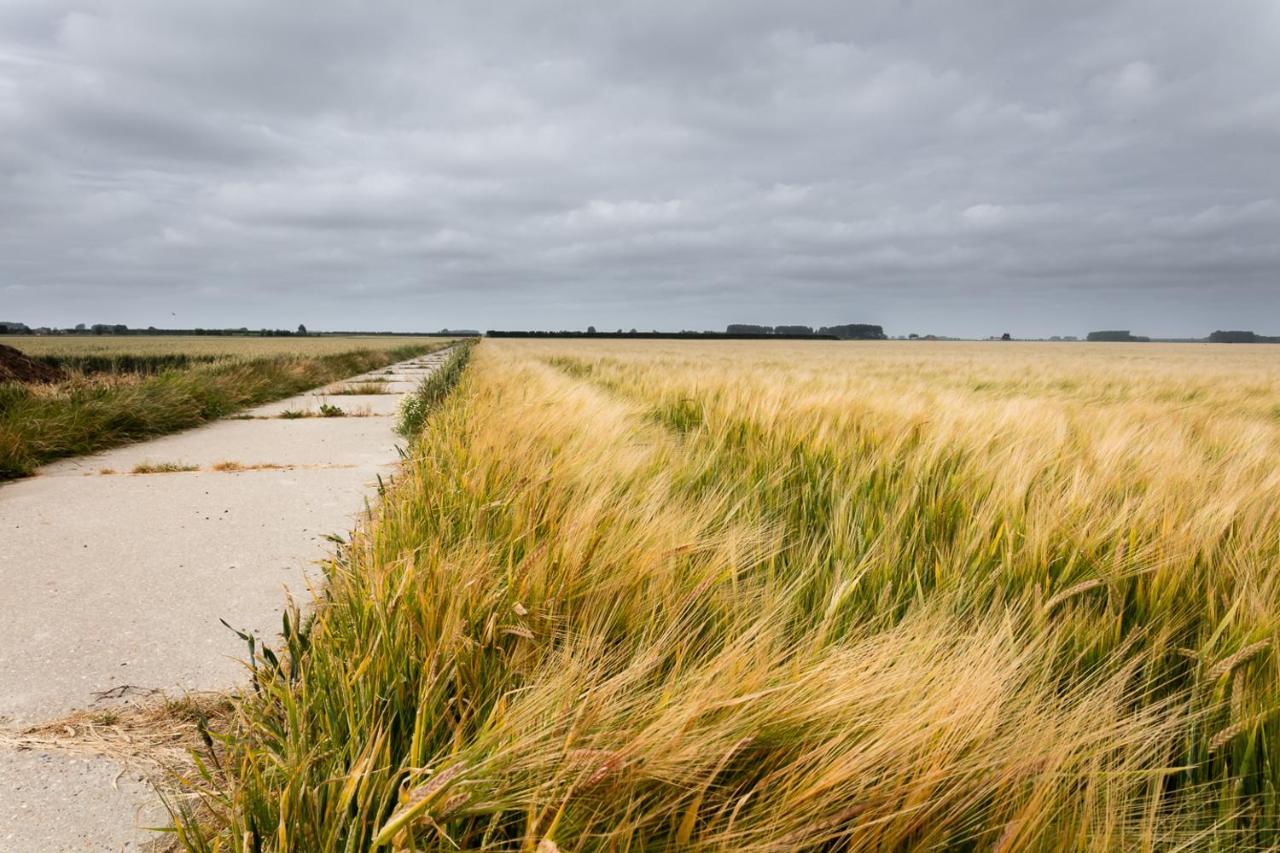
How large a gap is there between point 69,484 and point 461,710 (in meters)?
3.58

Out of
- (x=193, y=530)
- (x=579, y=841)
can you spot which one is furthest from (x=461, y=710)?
(x=193, y=530)

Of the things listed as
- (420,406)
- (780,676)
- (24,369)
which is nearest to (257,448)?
(420,406)

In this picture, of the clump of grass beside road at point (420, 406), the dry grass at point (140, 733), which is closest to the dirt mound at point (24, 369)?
the clump of grass beside road at point (420, 406)

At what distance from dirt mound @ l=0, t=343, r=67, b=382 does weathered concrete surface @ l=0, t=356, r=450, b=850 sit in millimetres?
7212

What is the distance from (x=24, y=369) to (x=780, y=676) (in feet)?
→ 41.5

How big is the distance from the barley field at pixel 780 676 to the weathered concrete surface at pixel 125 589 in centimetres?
16

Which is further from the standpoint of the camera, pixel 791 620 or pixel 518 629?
pixel 791 620

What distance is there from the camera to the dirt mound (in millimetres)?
8812

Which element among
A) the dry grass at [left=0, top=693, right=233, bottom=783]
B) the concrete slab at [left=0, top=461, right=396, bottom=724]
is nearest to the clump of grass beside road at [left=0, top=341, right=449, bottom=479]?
the concrete slab at [left=0, top=461, right=396, bottom=724]

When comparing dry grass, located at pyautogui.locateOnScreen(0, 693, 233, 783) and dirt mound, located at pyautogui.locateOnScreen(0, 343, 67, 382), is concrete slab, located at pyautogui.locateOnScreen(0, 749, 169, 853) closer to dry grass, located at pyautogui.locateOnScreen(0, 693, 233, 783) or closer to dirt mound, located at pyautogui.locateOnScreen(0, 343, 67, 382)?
dry grass, located at pyautogui.locateOnScreen(0, 693, 233, 783)

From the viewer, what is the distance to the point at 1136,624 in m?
1.15

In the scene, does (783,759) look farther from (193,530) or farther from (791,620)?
(193,530)

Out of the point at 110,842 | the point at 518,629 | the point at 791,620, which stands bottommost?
the point at 110,842

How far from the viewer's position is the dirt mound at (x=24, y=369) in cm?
881
